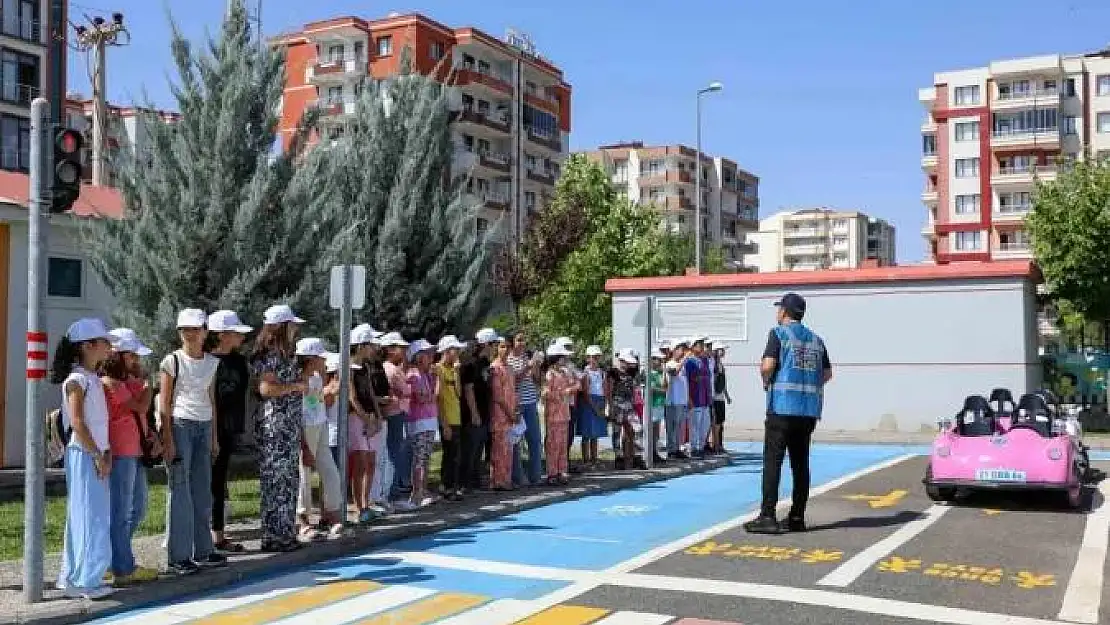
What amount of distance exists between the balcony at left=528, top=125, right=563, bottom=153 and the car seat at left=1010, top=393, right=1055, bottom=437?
6528 cm

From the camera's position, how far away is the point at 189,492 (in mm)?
8734

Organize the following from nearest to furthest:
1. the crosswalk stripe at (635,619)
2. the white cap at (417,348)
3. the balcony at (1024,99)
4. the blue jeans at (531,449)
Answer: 1. the crosswalk stripe at (635,619)
2. the white cap at (417,348)
3. the blue jeans at (531,449)
4. the balcony at (1024,99)

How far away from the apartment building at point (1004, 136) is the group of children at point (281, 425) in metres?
69.9

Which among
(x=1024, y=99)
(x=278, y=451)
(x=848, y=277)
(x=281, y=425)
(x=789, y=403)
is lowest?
(x=278, y=451)

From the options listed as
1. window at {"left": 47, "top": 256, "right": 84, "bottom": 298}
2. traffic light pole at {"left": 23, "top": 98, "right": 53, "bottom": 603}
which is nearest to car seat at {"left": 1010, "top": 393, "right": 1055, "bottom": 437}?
traffic light pole at {"left": 23, "top": 98, "right": 53, "bottom": 603}

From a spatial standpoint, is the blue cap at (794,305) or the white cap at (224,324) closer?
the white cap at (224,324)

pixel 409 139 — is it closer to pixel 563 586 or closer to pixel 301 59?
pixel 563 586

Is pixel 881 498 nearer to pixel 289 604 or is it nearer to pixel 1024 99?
pixel 289 604

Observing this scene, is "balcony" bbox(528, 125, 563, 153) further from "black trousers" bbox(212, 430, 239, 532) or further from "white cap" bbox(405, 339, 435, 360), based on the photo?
"black trousers" bbox(212, 430, 239, 532)

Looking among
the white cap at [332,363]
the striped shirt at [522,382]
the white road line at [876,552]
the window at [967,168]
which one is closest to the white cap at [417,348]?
the white cap at [332,363]

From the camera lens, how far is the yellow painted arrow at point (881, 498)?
518 inches

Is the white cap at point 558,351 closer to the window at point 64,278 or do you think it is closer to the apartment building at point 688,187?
the window at point 64,278

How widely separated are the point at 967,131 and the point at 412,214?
72290 millimetres

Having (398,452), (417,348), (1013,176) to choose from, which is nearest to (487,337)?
(417,348)
